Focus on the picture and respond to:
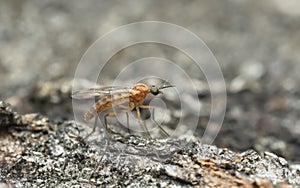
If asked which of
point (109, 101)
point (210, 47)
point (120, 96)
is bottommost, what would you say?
point (109, 101)

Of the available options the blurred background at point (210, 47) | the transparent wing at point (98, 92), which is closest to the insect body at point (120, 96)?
the transparent wing at point (98, 92)

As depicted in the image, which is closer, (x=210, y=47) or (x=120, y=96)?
(x=120, y=96)

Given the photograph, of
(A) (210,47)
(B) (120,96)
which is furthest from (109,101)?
(A) (210,47)

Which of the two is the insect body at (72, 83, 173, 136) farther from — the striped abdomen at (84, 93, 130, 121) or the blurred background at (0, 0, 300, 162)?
the blurred background at (0, 0, 300, 162)

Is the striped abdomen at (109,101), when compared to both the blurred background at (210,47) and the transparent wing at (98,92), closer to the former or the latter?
the transparent wing at (98,92)

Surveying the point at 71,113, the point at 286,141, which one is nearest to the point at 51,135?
the point at 71,113

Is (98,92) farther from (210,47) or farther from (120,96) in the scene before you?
(210,47)

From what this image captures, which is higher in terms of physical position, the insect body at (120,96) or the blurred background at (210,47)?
the blurred background at (210,47)
